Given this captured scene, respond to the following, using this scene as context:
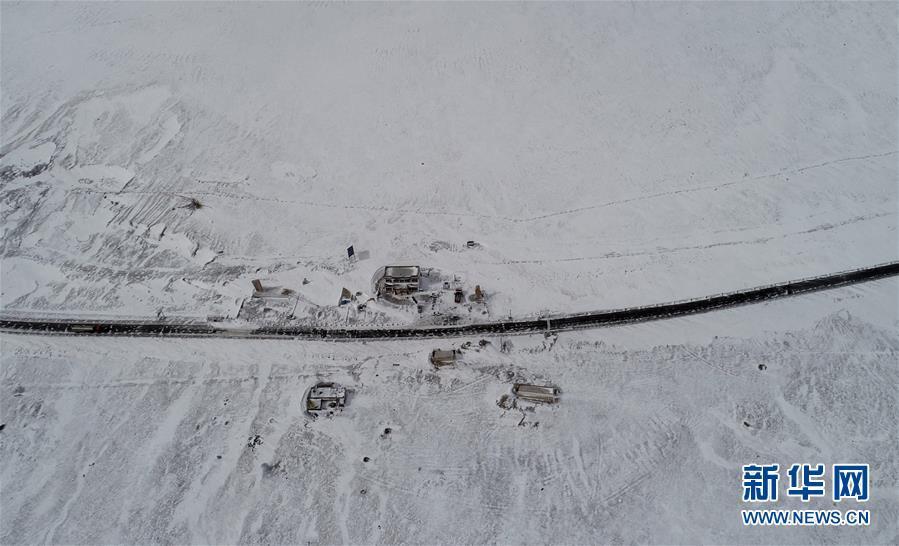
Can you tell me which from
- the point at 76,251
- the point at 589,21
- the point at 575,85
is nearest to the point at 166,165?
the point at 76,251

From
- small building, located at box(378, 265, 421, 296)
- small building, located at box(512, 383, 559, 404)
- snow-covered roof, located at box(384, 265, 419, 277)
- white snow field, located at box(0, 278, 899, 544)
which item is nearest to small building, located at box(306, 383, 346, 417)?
white snow field, located at box(0, 278, 899, 544)

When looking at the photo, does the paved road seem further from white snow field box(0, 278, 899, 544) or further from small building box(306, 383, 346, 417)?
small building box(306, 383, 346, 417)

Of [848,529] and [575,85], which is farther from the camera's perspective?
[575,85]

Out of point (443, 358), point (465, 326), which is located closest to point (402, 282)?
point (465, 326)

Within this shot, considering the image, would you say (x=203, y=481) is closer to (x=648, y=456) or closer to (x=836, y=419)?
(x=648, y=456)

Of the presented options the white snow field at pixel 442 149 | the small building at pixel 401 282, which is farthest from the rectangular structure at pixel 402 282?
the white snow field at pixel 442 149

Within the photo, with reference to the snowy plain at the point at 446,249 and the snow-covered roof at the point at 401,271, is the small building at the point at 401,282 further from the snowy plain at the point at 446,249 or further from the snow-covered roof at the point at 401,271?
the snowy plain at the point at 446,249

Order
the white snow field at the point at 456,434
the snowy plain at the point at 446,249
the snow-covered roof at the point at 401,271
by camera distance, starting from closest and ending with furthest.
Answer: the white snow field at the point at 456,434 → the snowy plain at the point at 446,249 → the snow-covered roof at the point at 401,271

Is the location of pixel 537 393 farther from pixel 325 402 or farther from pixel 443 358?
pixel 325 402
